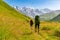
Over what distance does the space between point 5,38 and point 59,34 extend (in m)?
19.9

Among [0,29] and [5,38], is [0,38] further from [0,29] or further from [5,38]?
[0,29]

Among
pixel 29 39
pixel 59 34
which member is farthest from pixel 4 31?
pixel 59 34

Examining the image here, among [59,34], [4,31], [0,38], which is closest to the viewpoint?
[0,38]

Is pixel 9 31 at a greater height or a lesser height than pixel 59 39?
greater

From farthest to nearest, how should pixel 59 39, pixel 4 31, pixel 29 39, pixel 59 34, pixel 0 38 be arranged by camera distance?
pixel 59 34, pixel 59 39, pixel 29 39, pixel 4 31, pixel 0 38

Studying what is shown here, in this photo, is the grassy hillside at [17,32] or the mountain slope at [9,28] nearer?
the mountain slope at [9,28]

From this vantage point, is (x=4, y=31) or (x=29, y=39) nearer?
(x=4, y=31)

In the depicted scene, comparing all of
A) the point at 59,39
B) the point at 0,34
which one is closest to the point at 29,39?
the point at 0,34

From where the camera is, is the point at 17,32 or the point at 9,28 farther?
the point at 17,32

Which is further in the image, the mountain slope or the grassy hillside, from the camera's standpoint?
the grassy hillside

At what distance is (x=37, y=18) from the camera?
2833cm

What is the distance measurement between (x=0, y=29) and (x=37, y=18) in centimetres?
1420

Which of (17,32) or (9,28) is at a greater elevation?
(9,28)

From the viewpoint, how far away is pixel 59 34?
104 feet
